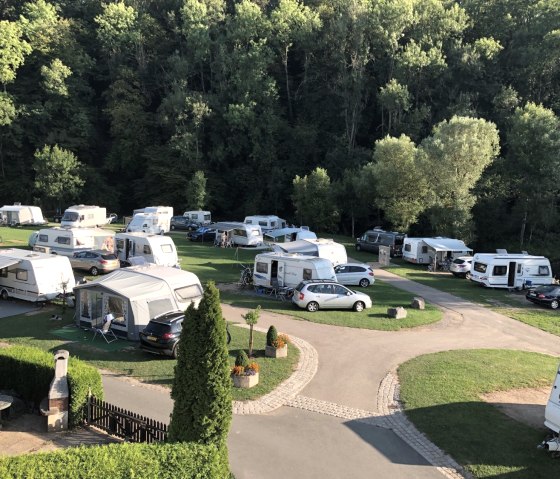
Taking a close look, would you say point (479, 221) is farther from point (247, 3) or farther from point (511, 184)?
point (247, 3)

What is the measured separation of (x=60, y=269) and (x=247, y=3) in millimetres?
51581

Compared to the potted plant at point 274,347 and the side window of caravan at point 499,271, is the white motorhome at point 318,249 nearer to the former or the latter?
the side window of caravan at point 499,271

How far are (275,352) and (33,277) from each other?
11.5m

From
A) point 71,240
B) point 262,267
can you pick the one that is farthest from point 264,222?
point 262,267

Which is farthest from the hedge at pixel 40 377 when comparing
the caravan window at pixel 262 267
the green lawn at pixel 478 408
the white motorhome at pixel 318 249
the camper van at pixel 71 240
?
the camper van at pixel 71 240

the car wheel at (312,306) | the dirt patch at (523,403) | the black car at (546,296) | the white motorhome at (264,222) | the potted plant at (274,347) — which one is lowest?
the dirt patch at (523,403)

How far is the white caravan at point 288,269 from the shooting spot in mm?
23484

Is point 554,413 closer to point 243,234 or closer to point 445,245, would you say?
point 445,245

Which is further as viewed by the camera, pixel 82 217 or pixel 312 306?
pixel 82 217

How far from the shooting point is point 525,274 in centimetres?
2811

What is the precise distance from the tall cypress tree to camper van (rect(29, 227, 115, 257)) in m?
23.0

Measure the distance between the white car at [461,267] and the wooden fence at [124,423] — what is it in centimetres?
2538

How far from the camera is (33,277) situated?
68.1 ft

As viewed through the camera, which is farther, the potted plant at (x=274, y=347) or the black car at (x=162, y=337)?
the potted plant at (x=274, y=347)
